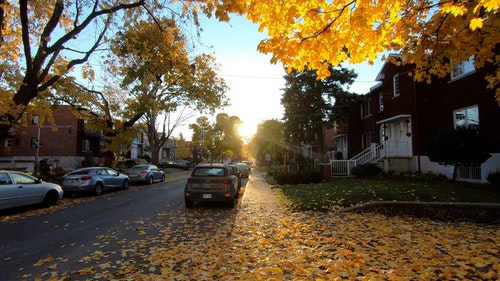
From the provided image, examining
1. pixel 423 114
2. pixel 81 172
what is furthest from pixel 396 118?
pixel 81 172

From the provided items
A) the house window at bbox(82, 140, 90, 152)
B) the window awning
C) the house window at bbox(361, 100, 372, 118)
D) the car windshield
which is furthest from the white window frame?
the house window at bbox(82, 140, 90, 152)

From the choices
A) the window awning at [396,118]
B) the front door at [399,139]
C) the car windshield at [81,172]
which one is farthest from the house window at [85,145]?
the front door at [399,139]

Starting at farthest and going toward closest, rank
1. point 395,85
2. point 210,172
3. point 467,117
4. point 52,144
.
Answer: point 52,144, point 395,85, point 467,117, point 210,172

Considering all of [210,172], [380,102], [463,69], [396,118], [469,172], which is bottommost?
[469,172]

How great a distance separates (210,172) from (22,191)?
637 cm

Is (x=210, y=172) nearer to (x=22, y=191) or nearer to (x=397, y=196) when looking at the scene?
(x=22, y=191)

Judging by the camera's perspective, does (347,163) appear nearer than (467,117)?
No

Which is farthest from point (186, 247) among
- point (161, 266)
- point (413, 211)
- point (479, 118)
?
point (479, 118)

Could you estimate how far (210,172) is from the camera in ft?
37.6

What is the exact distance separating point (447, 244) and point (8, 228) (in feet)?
33.9

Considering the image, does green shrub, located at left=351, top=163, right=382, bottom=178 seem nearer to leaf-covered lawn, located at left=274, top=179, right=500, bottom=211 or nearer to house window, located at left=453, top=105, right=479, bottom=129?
house window, located at left=453, top=105, right=479, bottom=129

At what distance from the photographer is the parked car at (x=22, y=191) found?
997 cm

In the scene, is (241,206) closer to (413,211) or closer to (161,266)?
(413,211)

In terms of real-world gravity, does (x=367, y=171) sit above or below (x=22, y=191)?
→ above
